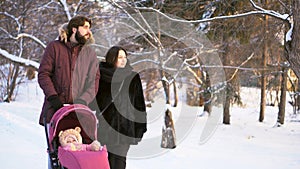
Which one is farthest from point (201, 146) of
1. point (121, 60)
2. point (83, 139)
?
point (83, 139)

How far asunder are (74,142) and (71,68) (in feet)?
2.44

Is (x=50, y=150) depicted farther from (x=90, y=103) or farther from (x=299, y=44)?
(x=299, y=44)

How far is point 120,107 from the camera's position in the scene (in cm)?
396

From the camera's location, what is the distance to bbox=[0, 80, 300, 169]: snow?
6932mm

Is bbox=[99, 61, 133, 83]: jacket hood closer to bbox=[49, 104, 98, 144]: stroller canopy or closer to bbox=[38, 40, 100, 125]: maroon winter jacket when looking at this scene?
bbox=[38, 40, 100, 125]: maroon winter jacket

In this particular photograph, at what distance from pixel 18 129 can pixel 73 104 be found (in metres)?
6.31

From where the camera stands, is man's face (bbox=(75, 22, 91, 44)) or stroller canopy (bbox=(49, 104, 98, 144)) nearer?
stroller canopy (bbox=(49, 104, 98, 144))

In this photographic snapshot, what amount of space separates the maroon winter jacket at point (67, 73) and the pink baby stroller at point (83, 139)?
14cm

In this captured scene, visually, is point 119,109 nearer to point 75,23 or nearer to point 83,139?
point 83,139

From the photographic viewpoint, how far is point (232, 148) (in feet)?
38.0

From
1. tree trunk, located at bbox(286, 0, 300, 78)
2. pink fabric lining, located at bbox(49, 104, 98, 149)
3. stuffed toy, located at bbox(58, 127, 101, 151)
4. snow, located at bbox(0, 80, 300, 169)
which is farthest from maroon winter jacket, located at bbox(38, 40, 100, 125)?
tree trunk, located at bbox(286, 0, 300, 78)

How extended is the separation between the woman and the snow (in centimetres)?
221

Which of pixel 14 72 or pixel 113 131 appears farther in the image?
pixel 14 72

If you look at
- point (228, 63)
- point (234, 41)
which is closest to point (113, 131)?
point (234, 41)
